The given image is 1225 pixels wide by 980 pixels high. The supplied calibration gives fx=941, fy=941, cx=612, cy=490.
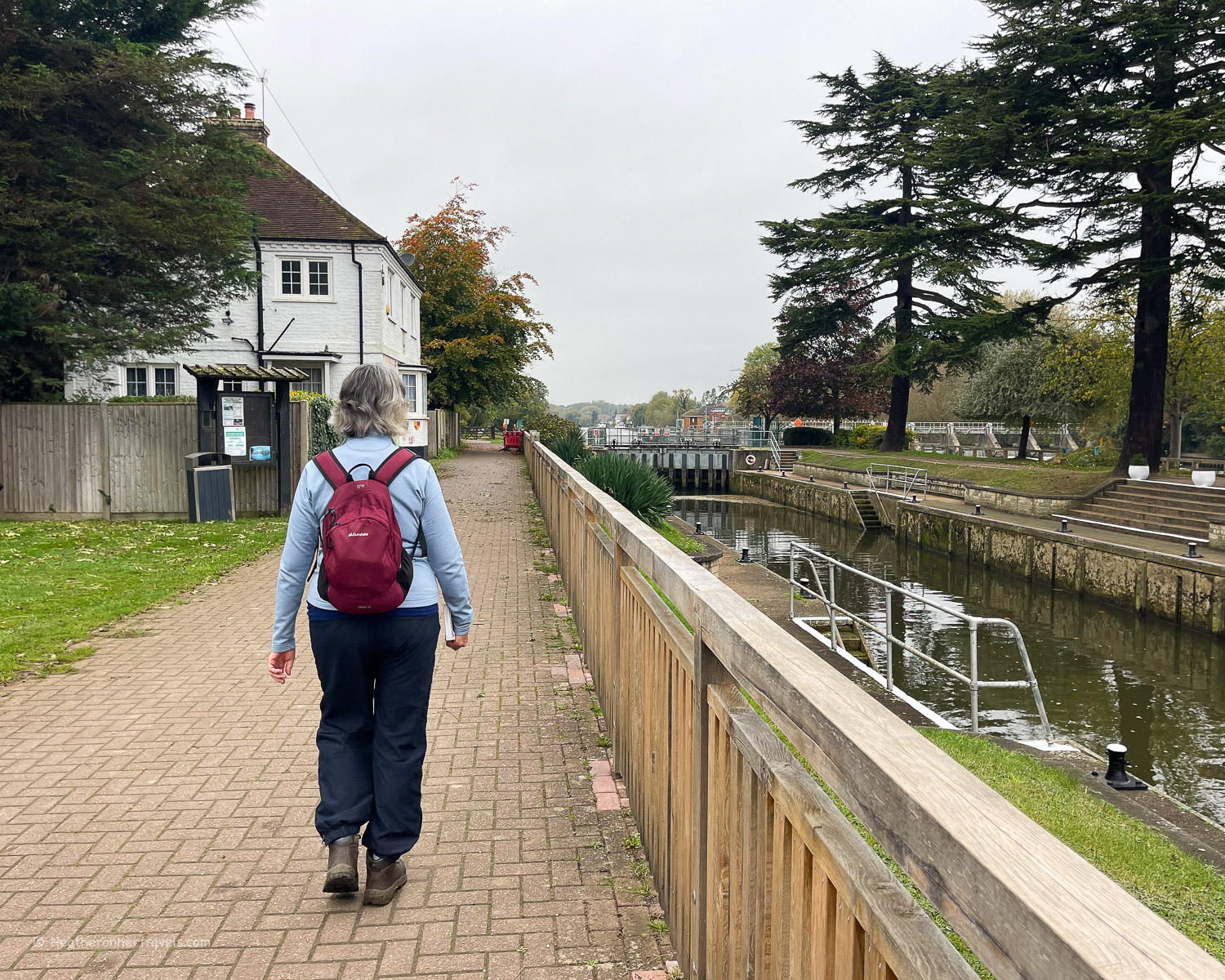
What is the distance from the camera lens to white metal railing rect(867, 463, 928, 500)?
108ft

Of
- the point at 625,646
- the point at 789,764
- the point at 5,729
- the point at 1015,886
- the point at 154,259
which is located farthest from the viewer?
the point at 154,259

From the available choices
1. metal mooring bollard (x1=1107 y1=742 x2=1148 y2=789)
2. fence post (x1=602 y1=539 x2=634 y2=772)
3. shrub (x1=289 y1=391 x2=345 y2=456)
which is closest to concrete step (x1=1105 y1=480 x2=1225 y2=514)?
metal mooring bollard (x1=1107 y1=742 x2=1148 y2=789)

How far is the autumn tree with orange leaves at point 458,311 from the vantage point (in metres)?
42.8

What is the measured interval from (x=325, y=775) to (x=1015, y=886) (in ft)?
9.61

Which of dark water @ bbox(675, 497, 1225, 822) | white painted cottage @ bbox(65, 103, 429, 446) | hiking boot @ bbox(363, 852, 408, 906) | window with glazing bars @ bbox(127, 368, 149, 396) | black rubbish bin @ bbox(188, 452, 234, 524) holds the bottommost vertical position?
dark water @ bbox(675, 497, 1225, 822)

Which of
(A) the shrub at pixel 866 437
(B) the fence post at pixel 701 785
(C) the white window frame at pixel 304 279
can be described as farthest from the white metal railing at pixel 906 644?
(A) the shrub at pixel 866 437

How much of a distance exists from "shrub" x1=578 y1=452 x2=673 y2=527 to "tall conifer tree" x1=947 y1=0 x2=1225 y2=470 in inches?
625

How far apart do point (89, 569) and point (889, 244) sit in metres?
32.6

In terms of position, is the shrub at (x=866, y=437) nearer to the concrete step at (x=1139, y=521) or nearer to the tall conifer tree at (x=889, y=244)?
the tall conifer tree at (x=889, y=244)

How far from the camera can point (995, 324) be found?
28.8m

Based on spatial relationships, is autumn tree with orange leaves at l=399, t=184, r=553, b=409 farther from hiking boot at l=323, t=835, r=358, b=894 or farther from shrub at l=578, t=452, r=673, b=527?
hiking boot at l=323, t=835, r=358, b=894

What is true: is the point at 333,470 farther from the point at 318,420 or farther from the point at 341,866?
the point at 318,420

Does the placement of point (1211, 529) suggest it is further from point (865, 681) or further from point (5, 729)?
point (5, 729)

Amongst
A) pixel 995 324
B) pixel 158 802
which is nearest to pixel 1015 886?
pixel 158 802
